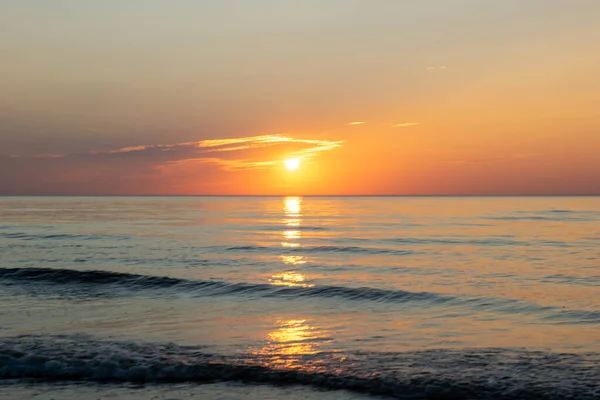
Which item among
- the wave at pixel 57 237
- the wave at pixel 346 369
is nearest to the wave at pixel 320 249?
the wave at pixel 57 237

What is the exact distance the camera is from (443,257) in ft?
121

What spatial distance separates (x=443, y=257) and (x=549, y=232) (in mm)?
26516

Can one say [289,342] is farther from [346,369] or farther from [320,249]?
[320,249]

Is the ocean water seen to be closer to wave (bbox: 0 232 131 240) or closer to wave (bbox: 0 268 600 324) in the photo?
wave (bbox: 0 268 600 324)

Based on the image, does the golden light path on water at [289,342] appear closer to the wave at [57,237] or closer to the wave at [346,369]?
the wave at [346,369]

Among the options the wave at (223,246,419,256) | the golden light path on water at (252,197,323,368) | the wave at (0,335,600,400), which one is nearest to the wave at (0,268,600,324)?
the golden light path on water at (252,197,323,368)

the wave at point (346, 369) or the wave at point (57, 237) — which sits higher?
the wave at point (57, 237)

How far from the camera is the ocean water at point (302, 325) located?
12180mm

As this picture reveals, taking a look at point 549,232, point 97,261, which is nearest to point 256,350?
point 97,261

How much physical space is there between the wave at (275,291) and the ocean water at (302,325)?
0.32 feet

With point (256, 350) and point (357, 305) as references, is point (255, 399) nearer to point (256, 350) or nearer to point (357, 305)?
point (256, 350)

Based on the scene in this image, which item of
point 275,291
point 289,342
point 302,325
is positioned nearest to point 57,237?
point 275,291

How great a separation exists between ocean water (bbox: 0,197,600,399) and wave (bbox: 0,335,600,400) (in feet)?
0.15

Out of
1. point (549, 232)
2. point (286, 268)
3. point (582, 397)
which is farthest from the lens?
point (549, 232)
